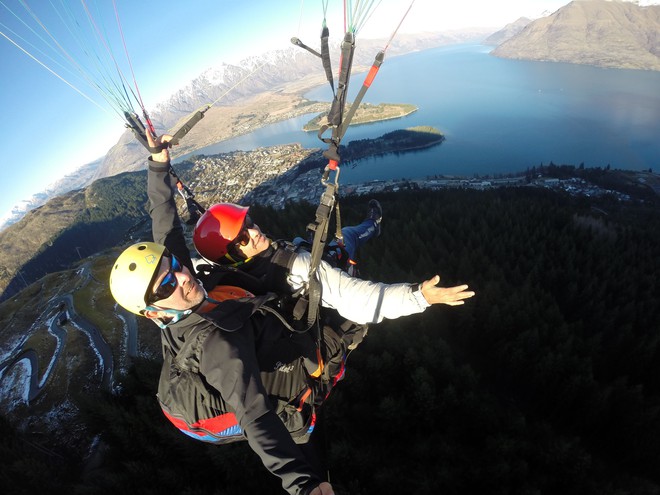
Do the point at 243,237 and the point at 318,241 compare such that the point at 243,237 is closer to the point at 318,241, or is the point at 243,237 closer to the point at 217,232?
the point at 217,232

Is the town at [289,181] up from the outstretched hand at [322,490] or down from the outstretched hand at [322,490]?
down

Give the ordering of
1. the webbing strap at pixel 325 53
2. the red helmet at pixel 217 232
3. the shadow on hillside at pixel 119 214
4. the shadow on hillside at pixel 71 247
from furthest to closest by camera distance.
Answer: the shadow on hillside at pixel 71 247, the shadow on hillside at pixel 119 214, the red helmet at pixel 217 232, the webbing strap at pixel 325 53

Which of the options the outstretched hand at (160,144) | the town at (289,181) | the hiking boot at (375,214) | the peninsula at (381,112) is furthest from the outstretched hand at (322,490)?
the peninsula at (381,112)

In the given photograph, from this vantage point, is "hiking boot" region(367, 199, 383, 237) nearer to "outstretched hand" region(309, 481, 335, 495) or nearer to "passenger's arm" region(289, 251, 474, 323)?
"passenger's arm" region(289, 251, 474, 323)

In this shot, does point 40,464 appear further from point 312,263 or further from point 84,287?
point 84,287

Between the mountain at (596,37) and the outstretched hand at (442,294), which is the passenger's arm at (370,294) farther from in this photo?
the mountain at (596,37)

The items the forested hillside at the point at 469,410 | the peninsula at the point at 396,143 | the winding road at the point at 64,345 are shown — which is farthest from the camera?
the peninsula at the point at 396,143

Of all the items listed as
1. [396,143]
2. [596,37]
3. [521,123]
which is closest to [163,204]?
[396,143]
